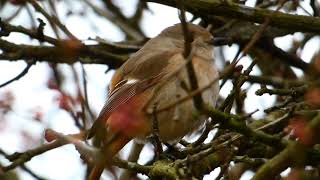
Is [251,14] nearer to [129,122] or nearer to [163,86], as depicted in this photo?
[163,86]

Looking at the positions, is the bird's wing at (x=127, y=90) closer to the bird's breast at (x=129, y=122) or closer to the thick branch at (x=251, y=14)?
the thick branch at (x=251, y=14)

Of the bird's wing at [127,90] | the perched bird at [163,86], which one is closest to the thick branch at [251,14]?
the perched bird at [163,86]

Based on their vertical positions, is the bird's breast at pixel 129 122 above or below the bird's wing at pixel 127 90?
below

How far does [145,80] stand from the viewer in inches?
213

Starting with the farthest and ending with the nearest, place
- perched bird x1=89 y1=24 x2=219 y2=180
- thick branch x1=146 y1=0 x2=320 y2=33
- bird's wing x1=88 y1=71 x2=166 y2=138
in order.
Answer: bird's wing x1=88 y1=71 x2=166 y2=138
perched bird x1=89 y1=24 x2=219 y2=180
thick branch x1=146 y1=0 x2=320 y2=33

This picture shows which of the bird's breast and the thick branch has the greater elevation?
the thick branch

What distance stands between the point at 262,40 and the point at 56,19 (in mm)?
2876

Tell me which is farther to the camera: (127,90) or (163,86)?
(127,90)

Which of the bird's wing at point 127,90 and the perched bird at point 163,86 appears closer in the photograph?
the perched bird at point 163,86

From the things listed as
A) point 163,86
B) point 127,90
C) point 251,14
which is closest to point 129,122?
point 163,86

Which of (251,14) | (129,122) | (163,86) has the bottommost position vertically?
(129,122)

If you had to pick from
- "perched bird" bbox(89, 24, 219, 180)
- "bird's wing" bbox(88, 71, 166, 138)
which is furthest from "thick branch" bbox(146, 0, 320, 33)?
"bird's wing" bbox(88, 71, 166, 138)

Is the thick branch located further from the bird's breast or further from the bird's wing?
the bird's breast

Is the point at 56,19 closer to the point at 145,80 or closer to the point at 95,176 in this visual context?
the point at 95,176
